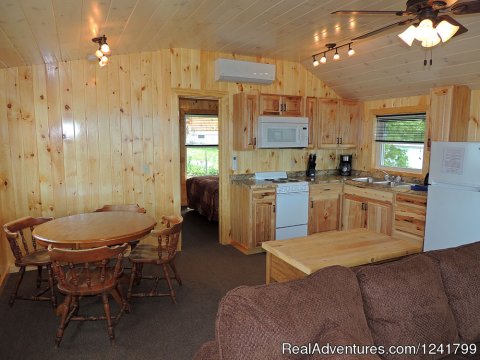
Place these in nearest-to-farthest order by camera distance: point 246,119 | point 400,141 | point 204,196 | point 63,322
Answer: point 63,322 → point 246,119 → point 400,141 → point 204,196

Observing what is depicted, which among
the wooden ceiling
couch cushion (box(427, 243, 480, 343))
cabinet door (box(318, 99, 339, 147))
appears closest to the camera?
couch cushion (box(427, 243, 480, 343))

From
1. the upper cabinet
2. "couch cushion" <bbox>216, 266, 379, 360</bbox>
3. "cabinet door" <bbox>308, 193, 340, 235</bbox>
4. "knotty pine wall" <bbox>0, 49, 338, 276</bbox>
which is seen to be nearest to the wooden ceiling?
the upper cabinet

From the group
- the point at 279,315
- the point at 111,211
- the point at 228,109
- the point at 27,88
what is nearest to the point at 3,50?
the point at 27,88

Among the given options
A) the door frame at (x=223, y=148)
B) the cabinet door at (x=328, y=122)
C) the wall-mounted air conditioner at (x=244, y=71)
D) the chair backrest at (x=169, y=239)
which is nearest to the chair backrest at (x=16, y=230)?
the chair backrest at (x=169, y=239)

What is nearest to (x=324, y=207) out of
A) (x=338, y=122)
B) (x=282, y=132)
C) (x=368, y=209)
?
(x=368, y=209)

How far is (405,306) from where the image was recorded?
1618mm

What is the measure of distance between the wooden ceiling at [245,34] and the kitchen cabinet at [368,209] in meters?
1.44

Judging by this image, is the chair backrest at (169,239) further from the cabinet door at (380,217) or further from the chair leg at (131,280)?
the cabinet door at (380,217)

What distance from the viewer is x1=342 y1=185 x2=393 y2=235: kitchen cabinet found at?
4418 mm

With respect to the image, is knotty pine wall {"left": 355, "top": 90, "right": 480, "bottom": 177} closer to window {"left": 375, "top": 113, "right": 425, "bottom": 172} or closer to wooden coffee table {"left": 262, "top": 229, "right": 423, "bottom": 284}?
window {"left": 375, "top": 113, "right": 425, "bottom": 172}

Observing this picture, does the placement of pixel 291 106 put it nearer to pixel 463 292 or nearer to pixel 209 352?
pixel 463 292

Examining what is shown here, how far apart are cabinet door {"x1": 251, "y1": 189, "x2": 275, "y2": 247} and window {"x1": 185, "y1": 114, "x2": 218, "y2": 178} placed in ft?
12.1

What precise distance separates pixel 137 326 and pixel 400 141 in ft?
14.0

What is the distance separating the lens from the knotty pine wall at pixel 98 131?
377 cm
